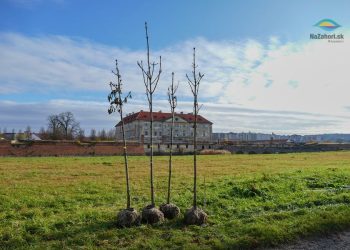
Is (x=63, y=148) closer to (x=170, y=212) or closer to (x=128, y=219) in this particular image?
(x=170, y=212)

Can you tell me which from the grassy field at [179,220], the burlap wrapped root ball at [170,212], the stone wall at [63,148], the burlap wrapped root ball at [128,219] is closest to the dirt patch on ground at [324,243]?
the grassy field at [179,220]

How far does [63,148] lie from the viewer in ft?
188

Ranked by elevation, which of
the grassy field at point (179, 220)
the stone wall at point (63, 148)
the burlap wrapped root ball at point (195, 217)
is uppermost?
the stone wall at point (63, 148)

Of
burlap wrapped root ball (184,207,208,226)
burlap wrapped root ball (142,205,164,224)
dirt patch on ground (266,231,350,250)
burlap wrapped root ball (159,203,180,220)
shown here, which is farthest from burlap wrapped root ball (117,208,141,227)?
dirt patch on ground (266,231,350,250)

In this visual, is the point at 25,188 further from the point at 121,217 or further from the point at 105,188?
the point at 121,217

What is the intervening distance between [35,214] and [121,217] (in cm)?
291

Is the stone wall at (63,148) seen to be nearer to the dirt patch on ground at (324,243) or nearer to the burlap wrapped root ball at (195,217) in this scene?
the burlap wrapped root ball at (195,217)

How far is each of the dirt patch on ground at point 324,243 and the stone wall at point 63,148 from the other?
5072 cm

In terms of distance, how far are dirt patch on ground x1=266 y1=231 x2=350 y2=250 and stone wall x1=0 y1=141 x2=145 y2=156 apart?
5072 centimetres

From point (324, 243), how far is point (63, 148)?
5294 cm

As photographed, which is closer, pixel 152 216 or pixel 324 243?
pixel 324 243

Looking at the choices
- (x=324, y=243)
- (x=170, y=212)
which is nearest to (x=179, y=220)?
(x=170, y=212)

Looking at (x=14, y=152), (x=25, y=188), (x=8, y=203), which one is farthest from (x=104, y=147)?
(x=8, y=203)

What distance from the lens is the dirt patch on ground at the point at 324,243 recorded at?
7371 mm
